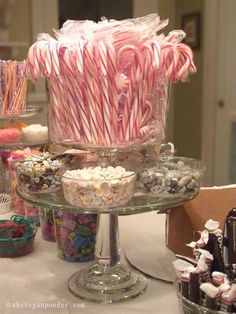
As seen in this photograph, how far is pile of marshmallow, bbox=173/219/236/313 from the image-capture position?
68 cm

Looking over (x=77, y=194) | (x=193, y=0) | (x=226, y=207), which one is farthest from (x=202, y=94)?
(x=77, y=194)

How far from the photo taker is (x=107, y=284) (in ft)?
3.20

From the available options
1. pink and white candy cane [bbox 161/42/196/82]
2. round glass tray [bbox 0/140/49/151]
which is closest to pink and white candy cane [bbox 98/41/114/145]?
pink and white candy cane [bbox 161/42/196/82]

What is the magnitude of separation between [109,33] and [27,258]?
1.78 ft

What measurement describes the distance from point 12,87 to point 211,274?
38.5 inches

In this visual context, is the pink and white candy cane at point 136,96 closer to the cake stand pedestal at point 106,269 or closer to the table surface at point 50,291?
the cake stand pedestal at point 106,269

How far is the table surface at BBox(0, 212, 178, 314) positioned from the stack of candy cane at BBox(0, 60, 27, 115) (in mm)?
505

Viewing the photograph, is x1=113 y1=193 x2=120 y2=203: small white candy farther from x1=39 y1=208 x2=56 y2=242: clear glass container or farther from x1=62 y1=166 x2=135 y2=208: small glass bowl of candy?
x1=39 y1=208 x2=56 y2=242: clear glass container

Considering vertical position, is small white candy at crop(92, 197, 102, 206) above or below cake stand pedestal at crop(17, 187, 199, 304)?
above

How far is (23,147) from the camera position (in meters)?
1.49

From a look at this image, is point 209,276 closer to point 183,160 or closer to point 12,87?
point 183,160

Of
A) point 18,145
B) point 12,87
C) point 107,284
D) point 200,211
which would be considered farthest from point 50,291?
point 12,87

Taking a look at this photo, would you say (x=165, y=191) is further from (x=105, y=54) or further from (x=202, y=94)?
(x=202, y=94)

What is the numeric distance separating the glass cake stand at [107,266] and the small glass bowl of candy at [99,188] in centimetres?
2
